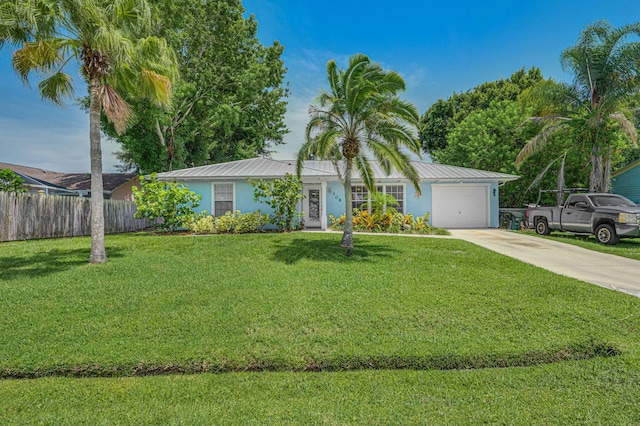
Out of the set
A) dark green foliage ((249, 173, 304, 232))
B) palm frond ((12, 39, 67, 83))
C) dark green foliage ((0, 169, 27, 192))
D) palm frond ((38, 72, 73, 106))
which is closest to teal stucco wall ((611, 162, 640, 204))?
dark green foliage ((249, 173, 304, 232))

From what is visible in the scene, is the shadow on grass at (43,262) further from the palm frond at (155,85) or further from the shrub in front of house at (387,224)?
the shrub in front of house at (387,224)

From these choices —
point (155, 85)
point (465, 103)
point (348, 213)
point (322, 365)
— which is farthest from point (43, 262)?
point (465, 103)

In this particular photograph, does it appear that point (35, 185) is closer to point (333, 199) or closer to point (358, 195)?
point (333, 199)

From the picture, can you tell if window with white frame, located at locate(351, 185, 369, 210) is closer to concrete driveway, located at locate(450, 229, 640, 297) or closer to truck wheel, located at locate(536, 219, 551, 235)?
concrete driveway, located at locate(450, 229, 640, 297)

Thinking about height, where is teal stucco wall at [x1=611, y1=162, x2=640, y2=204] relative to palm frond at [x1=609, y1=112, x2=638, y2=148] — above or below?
below

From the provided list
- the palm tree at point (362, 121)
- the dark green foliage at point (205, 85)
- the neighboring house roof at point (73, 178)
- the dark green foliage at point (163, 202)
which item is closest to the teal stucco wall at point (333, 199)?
the dark green foliage at point (163, 202)

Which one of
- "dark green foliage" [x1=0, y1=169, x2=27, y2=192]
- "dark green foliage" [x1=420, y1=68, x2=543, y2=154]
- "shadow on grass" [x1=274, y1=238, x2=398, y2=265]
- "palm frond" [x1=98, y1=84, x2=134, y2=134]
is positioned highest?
"dark green foliage" [x1=420, y1=68, x2=543, y2=154]

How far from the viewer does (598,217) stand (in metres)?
10.5

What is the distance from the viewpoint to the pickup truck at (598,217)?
981 cm

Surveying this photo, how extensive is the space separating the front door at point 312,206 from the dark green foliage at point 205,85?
9.15m

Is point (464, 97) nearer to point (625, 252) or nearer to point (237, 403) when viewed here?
point (625, 252)

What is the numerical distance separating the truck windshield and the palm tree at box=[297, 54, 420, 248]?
24.3ft

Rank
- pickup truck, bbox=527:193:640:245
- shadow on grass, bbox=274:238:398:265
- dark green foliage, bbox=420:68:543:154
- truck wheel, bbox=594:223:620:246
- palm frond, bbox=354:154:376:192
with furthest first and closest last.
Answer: dark green foliage, bbox=420:68:543:154, truck wheel, bbox=594:223:620:246, pickup truck, bbox=527:193:640:245, palm frond, bbox=354:154:376:192, shadow on grass, bbox=274:238:398:265

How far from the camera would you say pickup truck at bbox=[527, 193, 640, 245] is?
981 centimetres
